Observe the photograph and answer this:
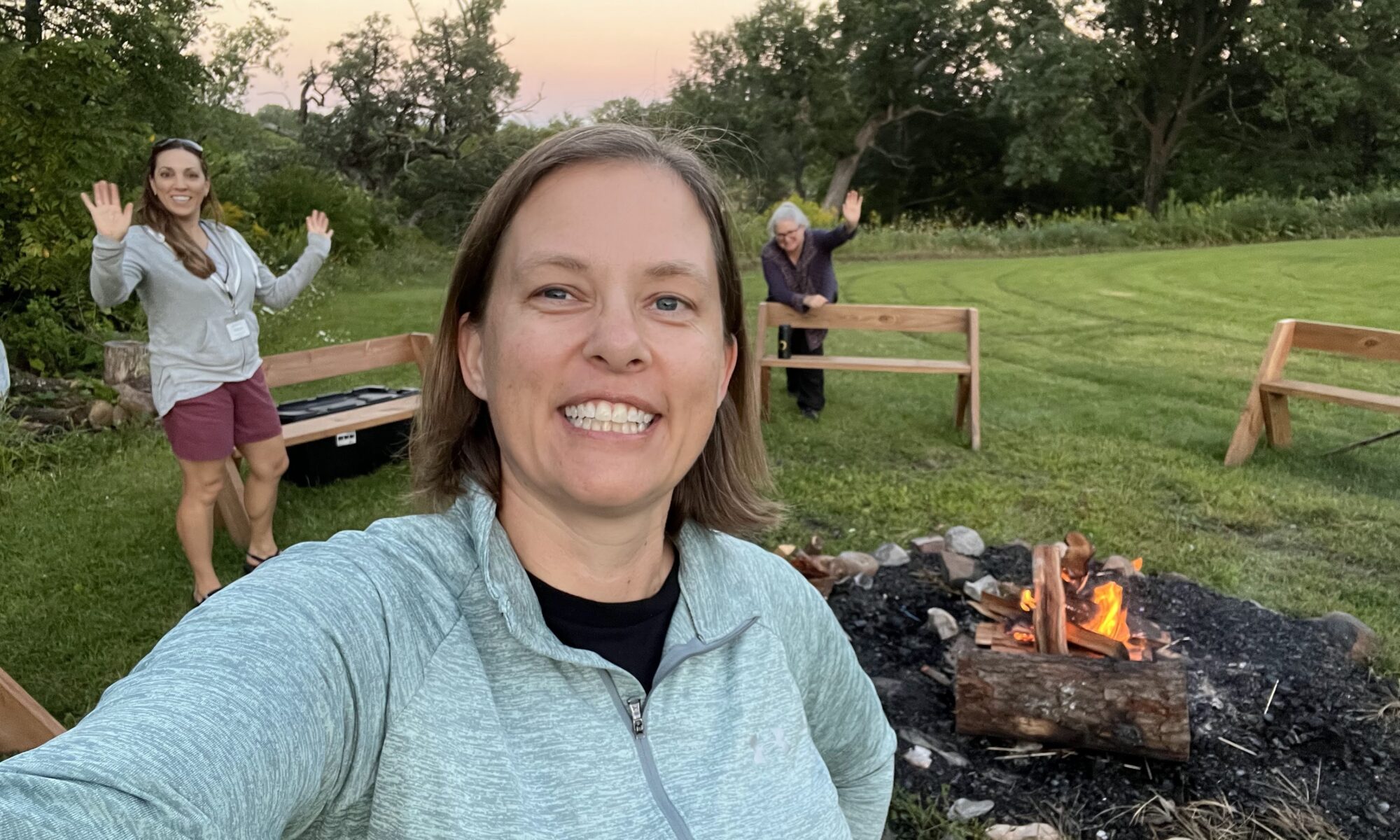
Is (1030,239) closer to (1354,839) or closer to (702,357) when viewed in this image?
(1354,839)

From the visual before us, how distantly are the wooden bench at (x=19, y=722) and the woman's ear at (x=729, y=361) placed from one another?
2.16 m

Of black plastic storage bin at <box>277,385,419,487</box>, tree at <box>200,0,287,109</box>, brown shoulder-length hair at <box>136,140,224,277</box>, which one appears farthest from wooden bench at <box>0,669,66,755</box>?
tree at <box>200,0,287,109</box>

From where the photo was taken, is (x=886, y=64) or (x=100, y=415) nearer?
(x=100, y=415)

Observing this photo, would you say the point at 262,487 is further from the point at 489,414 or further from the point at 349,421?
the point at 489,414

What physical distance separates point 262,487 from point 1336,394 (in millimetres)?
5731

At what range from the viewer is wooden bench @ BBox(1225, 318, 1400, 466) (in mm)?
5422

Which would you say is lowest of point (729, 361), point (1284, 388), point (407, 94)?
point (1284, 388)

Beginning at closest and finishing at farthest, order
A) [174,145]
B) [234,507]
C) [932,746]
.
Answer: [932,746]
[174,145]
[234,507]

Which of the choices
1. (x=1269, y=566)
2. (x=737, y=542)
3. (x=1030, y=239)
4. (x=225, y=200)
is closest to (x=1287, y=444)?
(x=1269, y=566)

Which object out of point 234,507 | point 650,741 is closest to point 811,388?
point 234,507

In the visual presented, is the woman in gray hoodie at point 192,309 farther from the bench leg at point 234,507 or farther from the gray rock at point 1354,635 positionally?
the gray rock at point 1354,635

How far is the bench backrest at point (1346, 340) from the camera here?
5195 mm

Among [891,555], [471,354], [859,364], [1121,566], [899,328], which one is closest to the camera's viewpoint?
[471,354]

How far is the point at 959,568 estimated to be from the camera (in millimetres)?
3984
